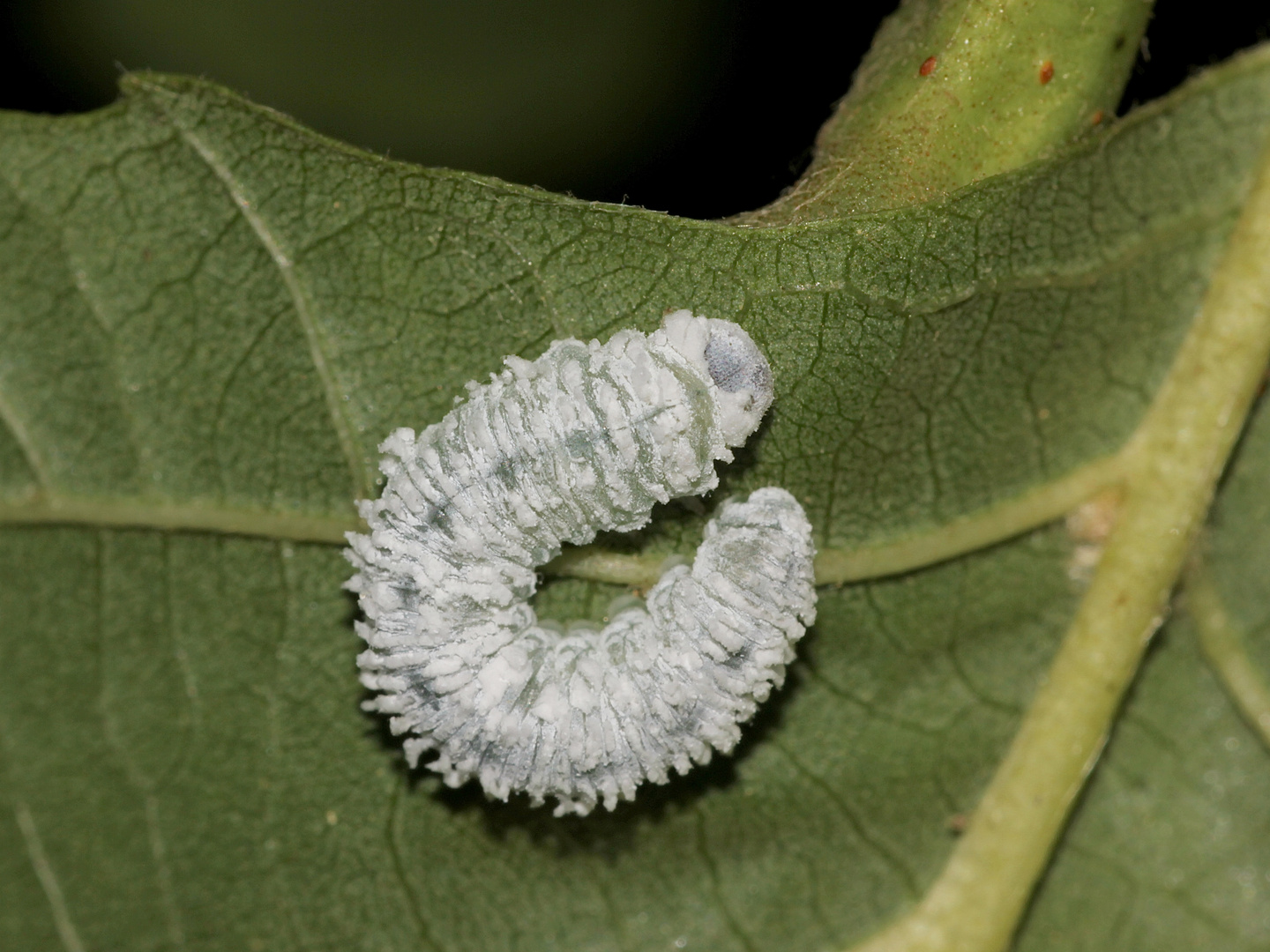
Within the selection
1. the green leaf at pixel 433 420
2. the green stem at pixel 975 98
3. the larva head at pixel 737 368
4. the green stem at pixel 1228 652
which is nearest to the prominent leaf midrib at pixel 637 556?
the green leaf at pixel 433 420

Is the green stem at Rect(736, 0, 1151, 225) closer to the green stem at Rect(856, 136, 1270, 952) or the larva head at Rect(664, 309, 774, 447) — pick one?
the larva head at Rect(664, 309, 774, 447)

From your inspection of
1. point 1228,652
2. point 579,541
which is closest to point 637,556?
point 579,541

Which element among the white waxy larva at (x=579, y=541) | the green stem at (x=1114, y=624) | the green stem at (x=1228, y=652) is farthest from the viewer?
the green stem at (x=1228, y=652)

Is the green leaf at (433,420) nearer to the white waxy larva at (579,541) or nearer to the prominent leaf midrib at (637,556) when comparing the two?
the prominent leaf midrib at (637,556)

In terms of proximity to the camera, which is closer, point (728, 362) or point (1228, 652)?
point (728, 362)

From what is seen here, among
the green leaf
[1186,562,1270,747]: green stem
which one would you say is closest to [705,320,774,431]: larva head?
the green leaf

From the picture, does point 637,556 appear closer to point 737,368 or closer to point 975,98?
point 737,368
